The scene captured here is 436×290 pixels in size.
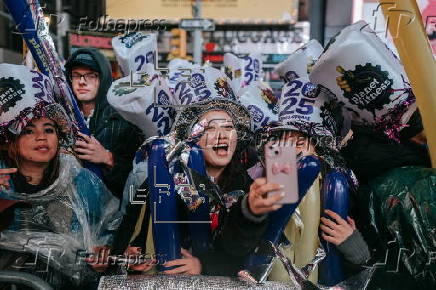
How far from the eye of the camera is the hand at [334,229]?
1.20 metres

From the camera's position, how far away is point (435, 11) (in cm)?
131

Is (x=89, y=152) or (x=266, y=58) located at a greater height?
(x=266, y=58)

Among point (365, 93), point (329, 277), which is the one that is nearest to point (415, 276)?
point (329, 277)

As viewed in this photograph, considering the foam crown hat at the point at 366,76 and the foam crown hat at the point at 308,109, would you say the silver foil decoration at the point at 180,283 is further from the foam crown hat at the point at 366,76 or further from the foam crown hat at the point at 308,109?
the foam crown hat at the point at 366,76

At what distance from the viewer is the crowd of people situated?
1.17 meters

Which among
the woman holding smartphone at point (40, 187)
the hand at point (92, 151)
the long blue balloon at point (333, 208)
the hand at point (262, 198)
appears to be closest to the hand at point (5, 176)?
the woman holding smartphone at point (40, 187)

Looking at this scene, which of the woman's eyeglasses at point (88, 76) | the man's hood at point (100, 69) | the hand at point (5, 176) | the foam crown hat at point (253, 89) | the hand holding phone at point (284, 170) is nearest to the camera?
the hand holding phone at point (284, 170)

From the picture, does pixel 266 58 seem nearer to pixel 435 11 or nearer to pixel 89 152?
pixel 435 11

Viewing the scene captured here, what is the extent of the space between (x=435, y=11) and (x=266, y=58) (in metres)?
0.64

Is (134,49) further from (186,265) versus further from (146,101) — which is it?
(186,265)

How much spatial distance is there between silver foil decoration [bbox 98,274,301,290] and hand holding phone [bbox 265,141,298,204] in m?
0.26

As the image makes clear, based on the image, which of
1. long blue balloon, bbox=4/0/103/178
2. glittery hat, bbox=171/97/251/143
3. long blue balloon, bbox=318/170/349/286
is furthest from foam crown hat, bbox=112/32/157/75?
long blue balloon, bbox=318/170/349/286

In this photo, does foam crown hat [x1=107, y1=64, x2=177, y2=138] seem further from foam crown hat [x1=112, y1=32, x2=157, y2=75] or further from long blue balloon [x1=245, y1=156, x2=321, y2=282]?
long blue balloon [x1=245, y1=156, x2=321, y2=282]

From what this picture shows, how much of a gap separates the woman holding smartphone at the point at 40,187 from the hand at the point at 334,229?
64cm
